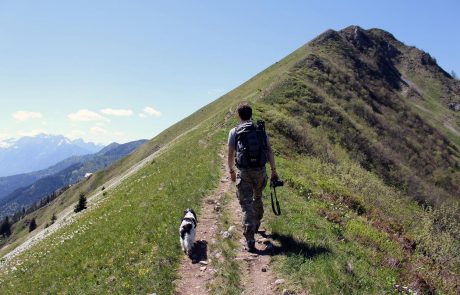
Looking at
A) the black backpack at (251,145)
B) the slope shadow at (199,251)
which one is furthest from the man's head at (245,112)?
the slope shadow at (199,251)

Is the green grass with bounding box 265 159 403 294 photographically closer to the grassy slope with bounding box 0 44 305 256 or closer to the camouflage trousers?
the camouflage trousers

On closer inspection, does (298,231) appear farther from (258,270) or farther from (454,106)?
(454,106)

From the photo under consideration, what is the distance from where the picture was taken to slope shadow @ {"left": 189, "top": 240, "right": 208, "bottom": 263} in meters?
11.3

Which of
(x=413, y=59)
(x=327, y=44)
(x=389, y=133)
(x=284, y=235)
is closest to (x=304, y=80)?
(x=389, y=133)

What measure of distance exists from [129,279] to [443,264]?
10.7 meters

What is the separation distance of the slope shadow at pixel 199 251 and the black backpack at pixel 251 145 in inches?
117

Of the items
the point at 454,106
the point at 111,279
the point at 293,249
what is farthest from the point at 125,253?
the point at 454,106

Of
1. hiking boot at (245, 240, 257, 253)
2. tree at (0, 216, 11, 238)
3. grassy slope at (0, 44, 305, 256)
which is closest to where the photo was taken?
hiking boot at (245, 240, 257, 253)

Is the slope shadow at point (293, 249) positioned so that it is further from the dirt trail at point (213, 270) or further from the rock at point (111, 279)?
the rock at point (111, 279)

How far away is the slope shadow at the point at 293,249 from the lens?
33.6 ft

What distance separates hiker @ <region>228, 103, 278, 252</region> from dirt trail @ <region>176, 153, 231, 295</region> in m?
1.43

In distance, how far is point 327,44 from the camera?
3674 inches

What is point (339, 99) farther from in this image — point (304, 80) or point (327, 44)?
point (327, 44)

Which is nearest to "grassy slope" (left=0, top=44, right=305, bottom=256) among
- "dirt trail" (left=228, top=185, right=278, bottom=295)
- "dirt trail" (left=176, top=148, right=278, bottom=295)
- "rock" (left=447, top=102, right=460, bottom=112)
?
"dirt trail" (left=176, top=148, right=278, bottom=295)
